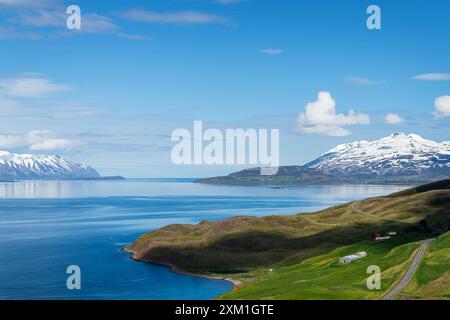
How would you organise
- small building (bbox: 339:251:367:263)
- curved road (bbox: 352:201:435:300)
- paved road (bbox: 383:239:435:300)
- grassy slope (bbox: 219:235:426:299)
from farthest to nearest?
small building (bbox: 339:251:367:263), grassy slope (bbox: 219:235:426:299), paved road (bbox: 383:239:435:300), curved road (bbox: 352:201:435:300)

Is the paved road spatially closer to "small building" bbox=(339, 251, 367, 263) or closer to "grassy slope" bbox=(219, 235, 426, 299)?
"grassy slope" bbox=(219, 235, 426, 299)

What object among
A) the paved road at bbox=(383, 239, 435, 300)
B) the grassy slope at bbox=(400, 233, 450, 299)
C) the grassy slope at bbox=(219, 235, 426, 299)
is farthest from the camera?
the grassy slope at bbox=(219, 235, 426, 299)

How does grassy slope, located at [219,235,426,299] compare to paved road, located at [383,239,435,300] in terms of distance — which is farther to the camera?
grassy slope, located at [219,235,426,299]

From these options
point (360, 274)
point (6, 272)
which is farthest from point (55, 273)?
point (360, 274)

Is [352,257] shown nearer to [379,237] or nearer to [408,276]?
[408,276]

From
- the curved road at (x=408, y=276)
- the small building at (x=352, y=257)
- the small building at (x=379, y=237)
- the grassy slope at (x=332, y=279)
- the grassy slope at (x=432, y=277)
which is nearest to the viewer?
the grassy slope at (x=432, y=277)

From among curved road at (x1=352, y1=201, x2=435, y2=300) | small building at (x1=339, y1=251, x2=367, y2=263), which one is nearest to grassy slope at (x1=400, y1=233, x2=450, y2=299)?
curved road at (x1=352, y1=201, x2=435, y2=300)

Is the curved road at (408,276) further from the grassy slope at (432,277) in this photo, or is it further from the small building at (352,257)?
the small building at (352,257)

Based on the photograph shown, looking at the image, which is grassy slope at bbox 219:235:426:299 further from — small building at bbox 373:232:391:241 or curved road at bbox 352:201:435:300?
small building at bbox 373:232:391:241

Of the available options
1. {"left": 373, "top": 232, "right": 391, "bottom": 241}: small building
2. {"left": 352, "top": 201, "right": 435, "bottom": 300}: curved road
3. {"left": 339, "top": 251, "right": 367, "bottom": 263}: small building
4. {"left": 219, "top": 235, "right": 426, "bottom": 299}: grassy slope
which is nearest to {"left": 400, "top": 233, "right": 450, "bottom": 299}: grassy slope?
{"left": 352, "top": 201, "right": 435, "bottom": 300}: curved road

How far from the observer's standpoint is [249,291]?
114938mm

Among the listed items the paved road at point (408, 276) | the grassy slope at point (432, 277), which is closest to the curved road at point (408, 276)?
the paved road at point (408, 276)

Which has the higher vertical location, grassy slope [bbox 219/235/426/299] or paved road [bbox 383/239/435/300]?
paved road [bbox 383/239/435/300]

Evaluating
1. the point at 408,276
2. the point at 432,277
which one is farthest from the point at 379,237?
the point at 432,277
